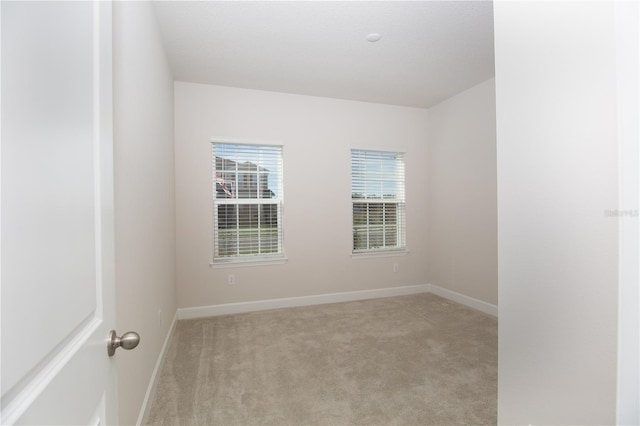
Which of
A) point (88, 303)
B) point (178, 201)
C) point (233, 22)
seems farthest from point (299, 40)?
point (88, 303)

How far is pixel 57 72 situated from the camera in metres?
0.49

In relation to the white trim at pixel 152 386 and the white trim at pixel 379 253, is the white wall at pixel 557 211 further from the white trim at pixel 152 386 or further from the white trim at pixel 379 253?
the white trim at pixel 379 253

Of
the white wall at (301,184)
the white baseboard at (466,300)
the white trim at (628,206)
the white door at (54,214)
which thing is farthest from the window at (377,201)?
the white door at (54,214)

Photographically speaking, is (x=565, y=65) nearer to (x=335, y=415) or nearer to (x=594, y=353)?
(x=594, y=353)

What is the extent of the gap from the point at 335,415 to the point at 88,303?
1664 millimetres

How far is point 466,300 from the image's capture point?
379cm

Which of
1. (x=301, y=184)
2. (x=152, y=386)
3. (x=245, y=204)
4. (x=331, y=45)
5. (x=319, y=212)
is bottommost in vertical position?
(x=152, y=386)

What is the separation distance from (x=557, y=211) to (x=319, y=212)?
3.17m

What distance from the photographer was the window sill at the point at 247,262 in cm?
352

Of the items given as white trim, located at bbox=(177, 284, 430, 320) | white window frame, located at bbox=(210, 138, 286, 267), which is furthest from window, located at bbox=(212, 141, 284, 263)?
white trim, located at bbox=(177, 284, 430, 320)

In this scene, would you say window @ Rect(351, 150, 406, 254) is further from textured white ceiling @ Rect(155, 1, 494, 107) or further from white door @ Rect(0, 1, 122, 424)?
white door @ Rect(0, 1, 122, 424)

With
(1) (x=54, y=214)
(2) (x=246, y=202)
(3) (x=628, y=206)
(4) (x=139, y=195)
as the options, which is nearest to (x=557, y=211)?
(3) (x=628, y=206)

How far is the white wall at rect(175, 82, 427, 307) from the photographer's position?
3422 millimetres

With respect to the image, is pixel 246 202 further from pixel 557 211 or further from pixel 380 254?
pixel 557 211
